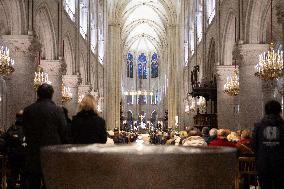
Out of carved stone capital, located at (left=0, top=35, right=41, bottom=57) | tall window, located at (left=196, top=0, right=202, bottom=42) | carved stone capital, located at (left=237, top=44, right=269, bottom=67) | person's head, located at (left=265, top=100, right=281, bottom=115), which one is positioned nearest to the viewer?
person's head, located at (left=265, top=100, right=281, bottom=115)

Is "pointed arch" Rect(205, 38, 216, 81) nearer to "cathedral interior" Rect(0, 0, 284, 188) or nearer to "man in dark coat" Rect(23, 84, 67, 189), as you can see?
"cathedral interior" Rect(0, 0, 284, 188)

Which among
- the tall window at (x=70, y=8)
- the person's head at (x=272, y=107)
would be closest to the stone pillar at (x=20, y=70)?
the tall window at (x=70, y=8)

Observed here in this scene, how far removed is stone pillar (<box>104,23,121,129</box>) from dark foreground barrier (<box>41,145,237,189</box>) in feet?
148

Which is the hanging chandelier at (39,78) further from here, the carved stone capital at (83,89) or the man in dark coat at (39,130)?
the man in dark coat at (39,130)

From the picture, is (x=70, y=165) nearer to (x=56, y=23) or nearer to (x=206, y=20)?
(x=56, y=23)

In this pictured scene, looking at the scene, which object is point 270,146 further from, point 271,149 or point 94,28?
point 94,28

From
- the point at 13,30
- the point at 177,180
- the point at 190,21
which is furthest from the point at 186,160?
the point at 190,21

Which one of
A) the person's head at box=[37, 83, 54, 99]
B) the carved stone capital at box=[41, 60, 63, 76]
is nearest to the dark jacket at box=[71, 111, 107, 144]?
the person's head at box=[37, 83, 54, 99]

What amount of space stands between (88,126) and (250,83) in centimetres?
1289

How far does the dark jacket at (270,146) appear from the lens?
5809 mm

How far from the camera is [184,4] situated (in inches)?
1633

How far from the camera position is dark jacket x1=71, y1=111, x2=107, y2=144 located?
5.49 meters

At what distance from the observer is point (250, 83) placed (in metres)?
17.6

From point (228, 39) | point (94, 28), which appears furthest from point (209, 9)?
point (94, 28)
